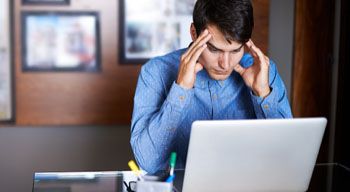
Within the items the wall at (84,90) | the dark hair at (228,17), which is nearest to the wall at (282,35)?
the wall at (84,90)

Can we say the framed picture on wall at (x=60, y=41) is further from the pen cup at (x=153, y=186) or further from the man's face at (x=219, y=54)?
the pen cup at (x=153, y=186)

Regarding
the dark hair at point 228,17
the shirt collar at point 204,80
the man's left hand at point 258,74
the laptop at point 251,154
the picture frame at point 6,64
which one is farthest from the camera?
the picture frame at point 6,64

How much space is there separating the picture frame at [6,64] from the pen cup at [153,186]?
1.67m

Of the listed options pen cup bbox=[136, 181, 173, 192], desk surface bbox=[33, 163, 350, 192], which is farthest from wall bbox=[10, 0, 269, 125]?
pen cup bbox=[136, 181, 173, 192]

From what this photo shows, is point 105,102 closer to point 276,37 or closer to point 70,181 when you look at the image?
point 276,37

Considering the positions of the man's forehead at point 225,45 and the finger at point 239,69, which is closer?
the man's forehead at point 225,45

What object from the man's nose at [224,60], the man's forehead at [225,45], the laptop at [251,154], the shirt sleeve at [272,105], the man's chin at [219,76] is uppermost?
the man's forehead at [225,45]

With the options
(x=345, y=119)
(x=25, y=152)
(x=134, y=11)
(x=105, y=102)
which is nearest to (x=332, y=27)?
(x=345, y=119)

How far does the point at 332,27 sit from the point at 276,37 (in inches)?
14.2

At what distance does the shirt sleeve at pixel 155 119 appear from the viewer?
1.64 m

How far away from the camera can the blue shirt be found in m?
1.67

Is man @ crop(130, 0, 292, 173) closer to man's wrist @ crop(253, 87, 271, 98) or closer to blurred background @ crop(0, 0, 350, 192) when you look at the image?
man's wrist @ crop(253, 87, 271, 98)

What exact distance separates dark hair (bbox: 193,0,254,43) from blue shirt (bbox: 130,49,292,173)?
0.21 m

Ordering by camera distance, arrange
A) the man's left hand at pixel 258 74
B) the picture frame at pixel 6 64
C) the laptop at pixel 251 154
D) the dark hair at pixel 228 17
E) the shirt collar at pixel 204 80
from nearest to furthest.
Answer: the laptop at pixel 251 154 → the dark hair at pixel 228 17 → the man's left hand at pixel 258 74 → the shirt collar at pixel 204 80 → the picture frame at pixel 6 64
